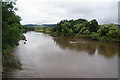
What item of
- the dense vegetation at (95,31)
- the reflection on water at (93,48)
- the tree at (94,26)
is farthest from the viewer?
the tree at (94,26)

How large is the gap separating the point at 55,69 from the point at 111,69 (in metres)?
3.79

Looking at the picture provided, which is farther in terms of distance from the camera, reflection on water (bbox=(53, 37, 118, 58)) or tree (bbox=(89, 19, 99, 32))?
tree (bbox=(89, 19, 99, 32))

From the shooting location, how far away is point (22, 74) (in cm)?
693

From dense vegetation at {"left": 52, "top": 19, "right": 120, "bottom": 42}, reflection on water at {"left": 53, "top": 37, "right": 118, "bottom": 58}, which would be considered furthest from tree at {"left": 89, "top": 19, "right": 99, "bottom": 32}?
reflection on water at {"left": 53, "top": 37, "right": 118, "bottom": 58}

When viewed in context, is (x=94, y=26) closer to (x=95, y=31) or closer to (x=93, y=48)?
(x=95, y=31)

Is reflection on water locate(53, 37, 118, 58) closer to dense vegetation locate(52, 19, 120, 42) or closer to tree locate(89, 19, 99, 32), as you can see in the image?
dense vegetation locate(52, 19, 120, 42)

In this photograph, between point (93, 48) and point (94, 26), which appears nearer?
point (93, 48)

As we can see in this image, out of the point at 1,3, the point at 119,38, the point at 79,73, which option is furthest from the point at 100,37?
the point at 1,3

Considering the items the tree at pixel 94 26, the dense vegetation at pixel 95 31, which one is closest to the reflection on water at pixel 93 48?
the dense vegetation at pixel 95 31

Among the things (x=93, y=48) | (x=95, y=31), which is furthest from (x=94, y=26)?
(x=93, y=48)

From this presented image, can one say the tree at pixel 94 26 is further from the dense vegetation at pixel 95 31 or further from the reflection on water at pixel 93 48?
the reflection on water at pixel 93 48

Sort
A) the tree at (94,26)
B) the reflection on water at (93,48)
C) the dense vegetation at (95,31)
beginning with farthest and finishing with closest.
Result: the tree at (94,26) < the dense vegetation at (95,31) < the reflection on water at (93,48)

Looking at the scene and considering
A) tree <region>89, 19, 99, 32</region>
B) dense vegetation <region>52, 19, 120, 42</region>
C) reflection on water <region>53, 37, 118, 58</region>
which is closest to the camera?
reflection on water <region>53, 37, 118, 58</region>

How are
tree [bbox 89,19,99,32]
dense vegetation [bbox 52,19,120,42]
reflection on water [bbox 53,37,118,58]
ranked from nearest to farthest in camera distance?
reflection on water [bbox 53,37,118,58]
dense vegetation [bbox 52,19,120,42]
tree [bbox 89,19,99,32]
